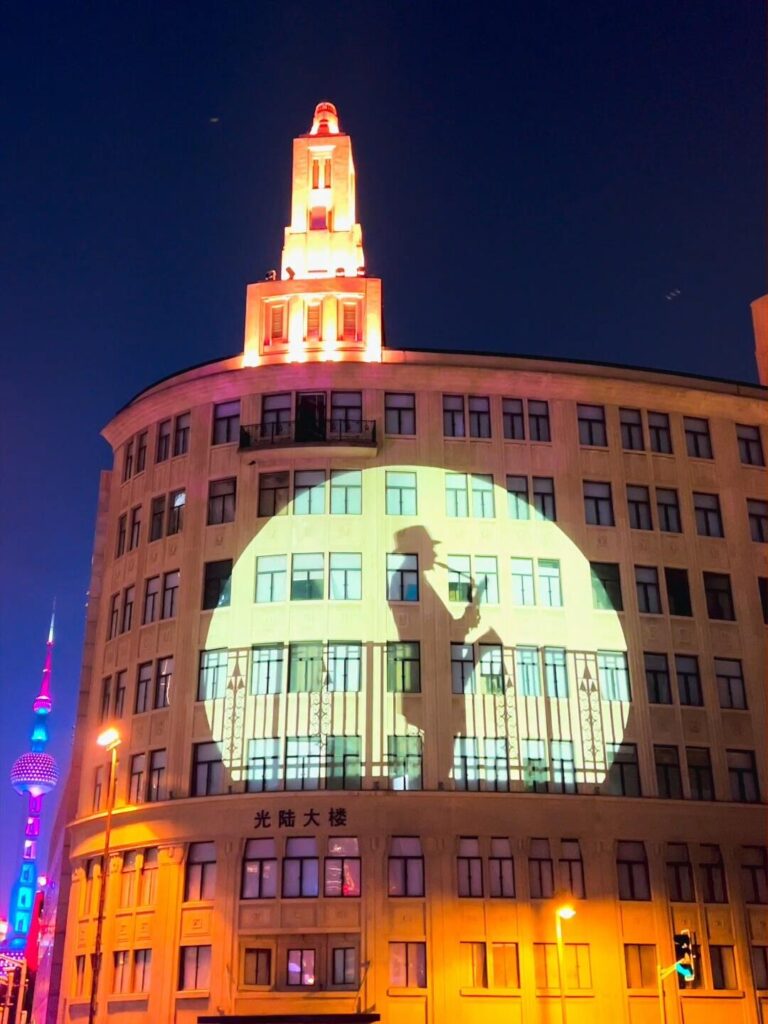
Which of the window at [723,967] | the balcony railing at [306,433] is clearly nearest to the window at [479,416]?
the balcony railing at [306,433]

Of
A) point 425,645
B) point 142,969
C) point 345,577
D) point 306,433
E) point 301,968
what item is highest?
point 306,433

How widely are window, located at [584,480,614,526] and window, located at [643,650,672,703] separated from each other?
207 inches

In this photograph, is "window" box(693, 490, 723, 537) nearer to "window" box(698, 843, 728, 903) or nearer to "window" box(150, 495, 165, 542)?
"window" box(698, 843, 728, 903)

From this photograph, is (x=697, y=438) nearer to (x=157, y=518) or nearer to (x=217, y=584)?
(x=217, y=584)

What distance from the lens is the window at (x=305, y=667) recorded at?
35.0 metres

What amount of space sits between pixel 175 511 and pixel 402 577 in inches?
369

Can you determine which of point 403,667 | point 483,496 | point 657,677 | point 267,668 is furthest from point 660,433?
point 267,668

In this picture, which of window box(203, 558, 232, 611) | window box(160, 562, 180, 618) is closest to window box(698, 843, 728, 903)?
window box(203, 558, 232, 611)

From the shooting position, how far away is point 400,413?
39.4 metres

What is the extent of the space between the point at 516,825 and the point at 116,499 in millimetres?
20782

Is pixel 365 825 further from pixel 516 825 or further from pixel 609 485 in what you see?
pixel 609 485

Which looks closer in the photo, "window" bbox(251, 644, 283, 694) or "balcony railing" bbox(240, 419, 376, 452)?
"window" bbox(251, 644, 283, 694)

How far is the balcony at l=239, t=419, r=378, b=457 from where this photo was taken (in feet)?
124

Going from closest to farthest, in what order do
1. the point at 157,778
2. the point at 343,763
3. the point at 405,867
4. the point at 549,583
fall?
the point at 405,867, the point at 343,763, the point at 157,778, the point at 549,583
